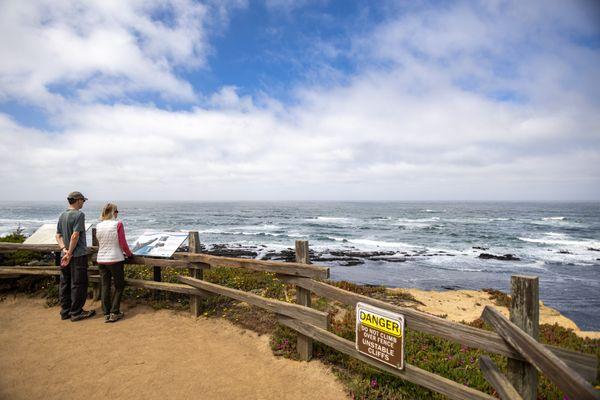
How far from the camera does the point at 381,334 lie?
12.9ft

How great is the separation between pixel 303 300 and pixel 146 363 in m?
2.70

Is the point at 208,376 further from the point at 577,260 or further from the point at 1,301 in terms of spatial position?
the point at 577,260

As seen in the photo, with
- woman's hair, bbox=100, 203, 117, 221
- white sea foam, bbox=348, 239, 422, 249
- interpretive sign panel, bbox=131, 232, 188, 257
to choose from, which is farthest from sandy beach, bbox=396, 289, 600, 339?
white sea foam, bbox=348, 239, 422, 249

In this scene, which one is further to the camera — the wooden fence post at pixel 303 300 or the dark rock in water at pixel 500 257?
the dark rock in water at pixel 500 257

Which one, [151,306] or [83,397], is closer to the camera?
[83,397]

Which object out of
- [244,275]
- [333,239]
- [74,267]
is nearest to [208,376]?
[74,267]

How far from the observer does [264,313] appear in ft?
21.8

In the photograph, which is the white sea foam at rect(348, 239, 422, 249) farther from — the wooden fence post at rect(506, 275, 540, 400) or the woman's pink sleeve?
the wooden fence post at rect(506, 275, 540, 400)

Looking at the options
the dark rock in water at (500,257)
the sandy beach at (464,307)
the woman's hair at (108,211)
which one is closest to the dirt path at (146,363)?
the woman's hair at (108,211)

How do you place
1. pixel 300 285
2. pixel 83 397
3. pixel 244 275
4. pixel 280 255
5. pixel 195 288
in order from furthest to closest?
1. pixel 280 255
2. pixel 244 275
3. pixel 195 288
4. pixel 300 285
5. pixel 83 397

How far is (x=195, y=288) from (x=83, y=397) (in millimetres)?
2680

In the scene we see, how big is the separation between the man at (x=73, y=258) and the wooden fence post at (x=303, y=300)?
14.5ft

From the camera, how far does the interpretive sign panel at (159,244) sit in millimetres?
6816

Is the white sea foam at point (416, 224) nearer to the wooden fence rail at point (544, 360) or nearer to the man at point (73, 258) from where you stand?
the man at point (73, 258)
